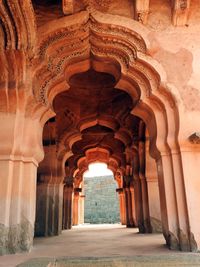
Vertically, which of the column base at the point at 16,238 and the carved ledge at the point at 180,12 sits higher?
the carved ledge at the point at 180,12

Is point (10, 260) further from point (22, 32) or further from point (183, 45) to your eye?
point (183, 45)

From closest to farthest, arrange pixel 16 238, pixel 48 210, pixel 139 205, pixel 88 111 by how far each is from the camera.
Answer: pixel 16 238 < pixel 48 210 < pixel 139 205 < pixel 88 111

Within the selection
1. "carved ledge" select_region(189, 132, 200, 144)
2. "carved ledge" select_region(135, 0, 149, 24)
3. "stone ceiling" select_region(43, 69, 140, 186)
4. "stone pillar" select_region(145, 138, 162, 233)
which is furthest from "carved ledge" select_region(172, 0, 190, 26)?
"stone pillar" select_region(145, 138, 162, 233)

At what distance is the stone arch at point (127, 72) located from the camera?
446 cm

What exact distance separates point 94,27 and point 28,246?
4.02 metres

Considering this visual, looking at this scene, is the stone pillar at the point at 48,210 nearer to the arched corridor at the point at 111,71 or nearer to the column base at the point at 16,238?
the arched corridor at the point at 111,71

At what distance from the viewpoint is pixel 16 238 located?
411 cm

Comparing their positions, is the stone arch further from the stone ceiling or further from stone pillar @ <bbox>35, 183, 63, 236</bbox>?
stone pillar @ <bbox>35, 183, 63, 236</bbox>

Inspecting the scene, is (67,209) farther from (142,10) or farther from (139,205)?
(142,10)

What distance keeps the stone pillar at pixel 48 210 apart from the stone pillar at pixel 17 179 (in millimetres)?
3509

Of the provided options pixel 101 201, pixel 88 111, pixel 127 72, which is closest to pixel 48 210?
pixel 88 111

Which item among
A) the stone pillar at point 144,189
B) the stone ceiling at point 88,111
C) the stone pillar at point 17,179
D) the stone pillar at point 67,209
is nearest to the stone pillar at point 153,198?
the stone pillar at point 144,189

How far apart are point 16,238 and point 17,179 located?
89cm

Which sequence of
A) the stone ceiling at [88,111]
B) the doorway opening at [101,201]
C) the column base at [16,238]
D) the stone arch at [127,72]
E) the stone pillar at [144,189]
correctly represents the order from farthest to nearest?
the doorway opening at [101,201]
the stone ceiling at [88,111]
the stone pillar at [144,189]
the stone arch at [127,72]
the column base at [16,238]
